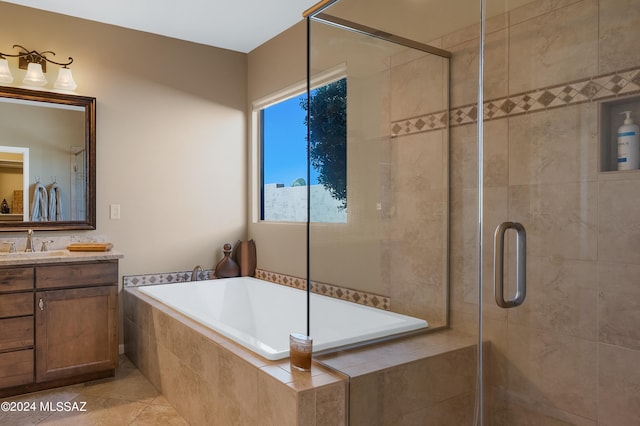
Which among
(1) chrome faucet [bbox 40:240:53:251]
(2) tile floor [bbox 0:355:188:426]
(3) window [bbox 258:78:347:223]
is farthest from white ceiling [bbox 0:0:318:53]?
(2) tile floor [bbox 0:355:188:426]

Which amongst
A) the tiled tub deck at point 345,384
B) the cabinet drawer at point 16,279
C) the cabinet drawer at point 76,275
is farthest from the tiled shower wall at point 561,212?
the cabinet drawer at point 16,279

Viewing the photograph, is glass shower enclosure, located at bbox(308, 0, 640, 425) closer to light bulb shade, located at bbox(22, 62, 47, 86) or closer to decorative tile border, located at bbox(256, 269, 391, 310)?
decorative tile border, located at bbox(256, 269, 391, 310)

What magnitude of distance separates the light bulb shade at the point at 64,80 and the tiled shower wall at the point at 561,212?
2.90 m

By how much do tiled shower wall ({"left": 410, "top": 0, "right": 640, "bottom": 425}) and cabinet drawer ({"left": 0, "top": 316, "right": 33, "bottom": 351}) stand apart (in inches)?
102

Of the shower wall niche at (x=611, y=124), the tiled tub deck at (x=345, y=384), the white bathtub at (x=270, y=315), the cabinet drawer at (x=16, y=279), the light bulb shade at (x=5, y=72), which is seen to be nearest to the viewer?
the shower wall niche at (x=611, y=124)

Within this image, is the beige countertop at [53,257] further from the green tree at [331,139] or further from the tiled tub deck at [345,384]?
the green tree at [331,139]

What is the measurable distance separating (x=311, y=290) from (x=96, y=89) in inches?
99.7

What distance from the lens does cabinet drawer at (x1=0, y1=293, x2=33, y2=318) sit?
2.73 m

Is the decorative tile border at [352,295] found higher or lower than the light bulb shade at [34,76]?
lower

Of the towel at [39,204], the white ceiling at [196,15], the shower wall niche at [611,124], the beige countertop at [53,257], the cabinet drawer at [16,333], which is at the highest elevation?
the white ceiling at [196,15]

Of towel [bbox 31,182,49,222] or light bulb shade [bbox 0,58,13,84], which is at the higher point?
light bulb shade [bbox 0,58,13,84]

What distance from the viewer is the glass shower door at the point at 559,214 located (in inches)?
51.0

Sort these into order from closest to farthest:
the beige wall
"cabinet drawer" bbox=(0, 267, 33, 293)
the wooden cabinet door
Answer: "cabinet drawer" bbox=(0, 267, 33, 293) → the wooden cabinet door → the beige wall

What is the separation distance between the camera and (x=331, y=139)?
2.20 meters
